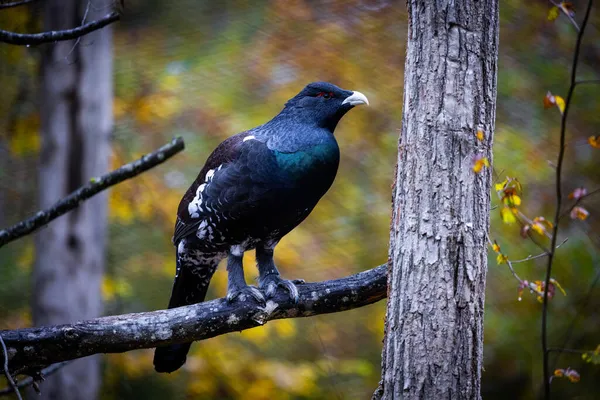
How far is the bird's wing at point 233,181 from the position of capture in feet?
9.12

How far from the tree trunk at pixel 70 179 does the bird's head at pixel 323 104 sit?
235 centimetres

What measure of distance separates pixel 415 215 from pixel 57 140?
3523 mm

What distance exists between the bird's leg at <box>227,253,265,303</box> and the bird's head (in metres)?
0.74

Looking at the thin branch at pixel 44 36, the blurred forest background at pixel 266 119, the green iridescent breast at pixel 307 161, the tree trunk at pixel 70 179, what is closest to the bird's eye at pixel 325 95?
the green iridescent breast at pixel 307 161

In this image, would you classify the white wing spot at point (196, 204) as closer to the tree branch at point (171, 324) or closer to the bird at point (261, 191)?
the bird at point (261, 191)

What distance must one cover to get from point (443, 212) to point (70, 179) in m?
3.50

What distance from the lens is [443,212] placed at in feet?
6.88


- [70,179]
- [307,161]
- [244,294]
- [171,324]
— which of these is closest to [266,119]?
[70,179]

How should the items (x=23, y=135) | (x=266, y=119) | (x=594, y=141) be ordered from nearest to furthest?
(x=594, y=141) → (x=266, y=119) → (x=23, y=135)

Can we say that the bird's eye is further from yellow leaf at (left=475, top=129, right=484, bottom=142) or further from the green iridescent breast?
yellow leaf at (left=475, top=129, right=484, bottom=142)

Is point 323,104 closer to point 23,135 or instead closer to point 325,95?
point 325,95

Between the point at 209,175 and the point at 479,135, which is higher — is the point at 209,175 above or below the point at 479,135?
below

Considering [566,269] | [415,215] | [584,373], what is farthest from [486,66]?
[584,373]

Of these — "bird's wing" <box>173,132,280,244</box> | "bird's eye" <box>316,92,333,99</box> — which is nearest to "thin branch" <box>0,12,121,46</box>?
"bird's wing" <box>173,132,280,244</box>
